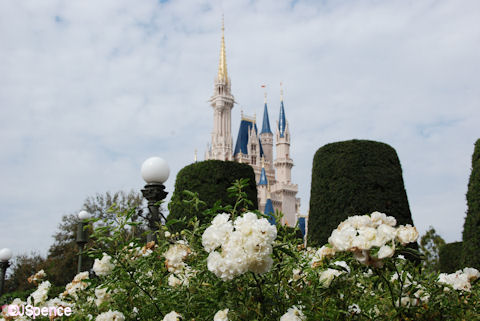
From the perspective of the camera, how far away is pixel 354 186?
9.59m

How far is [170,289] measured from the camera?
9.67 ft

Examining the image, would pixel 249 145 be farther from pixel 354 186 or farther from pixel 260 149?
pixel 354 186

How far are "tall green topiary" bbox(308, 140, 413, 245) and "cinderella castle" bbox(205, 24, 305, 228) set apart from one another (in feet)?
152

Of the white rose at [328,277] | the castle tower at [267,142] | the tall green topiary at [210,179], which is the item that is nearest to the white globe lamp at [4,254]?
the tall green topiary at [210,179]

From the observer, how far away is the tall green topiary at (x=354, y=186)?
947cm


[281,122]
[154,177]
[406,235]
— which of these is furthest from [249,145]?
[406,235]

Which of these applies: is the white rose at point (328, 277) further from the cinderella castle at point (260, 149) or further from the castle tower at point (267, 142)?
the castle tower at point (267, 142)

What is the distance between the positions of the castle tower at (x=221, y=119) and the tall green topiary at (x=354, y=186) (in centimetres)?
5070

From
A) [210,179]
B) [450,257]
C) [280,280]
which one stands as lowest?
[280,280]

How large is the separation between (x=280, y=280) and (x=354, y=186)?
24.6ft

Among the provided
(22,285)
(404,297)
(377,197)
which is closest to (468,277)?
(404,297)

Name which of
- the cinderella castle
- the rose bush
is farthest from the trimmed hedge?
the cinderella castle

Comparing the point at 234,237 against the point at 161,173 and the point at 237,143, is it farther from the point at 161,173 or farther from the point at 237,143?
the point at 237,143

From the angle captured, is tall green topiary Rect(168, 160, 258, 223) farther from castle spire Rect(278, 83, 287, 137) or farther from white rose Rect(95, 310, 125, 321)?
castle spire Rect(278, 83, 287, 137)
